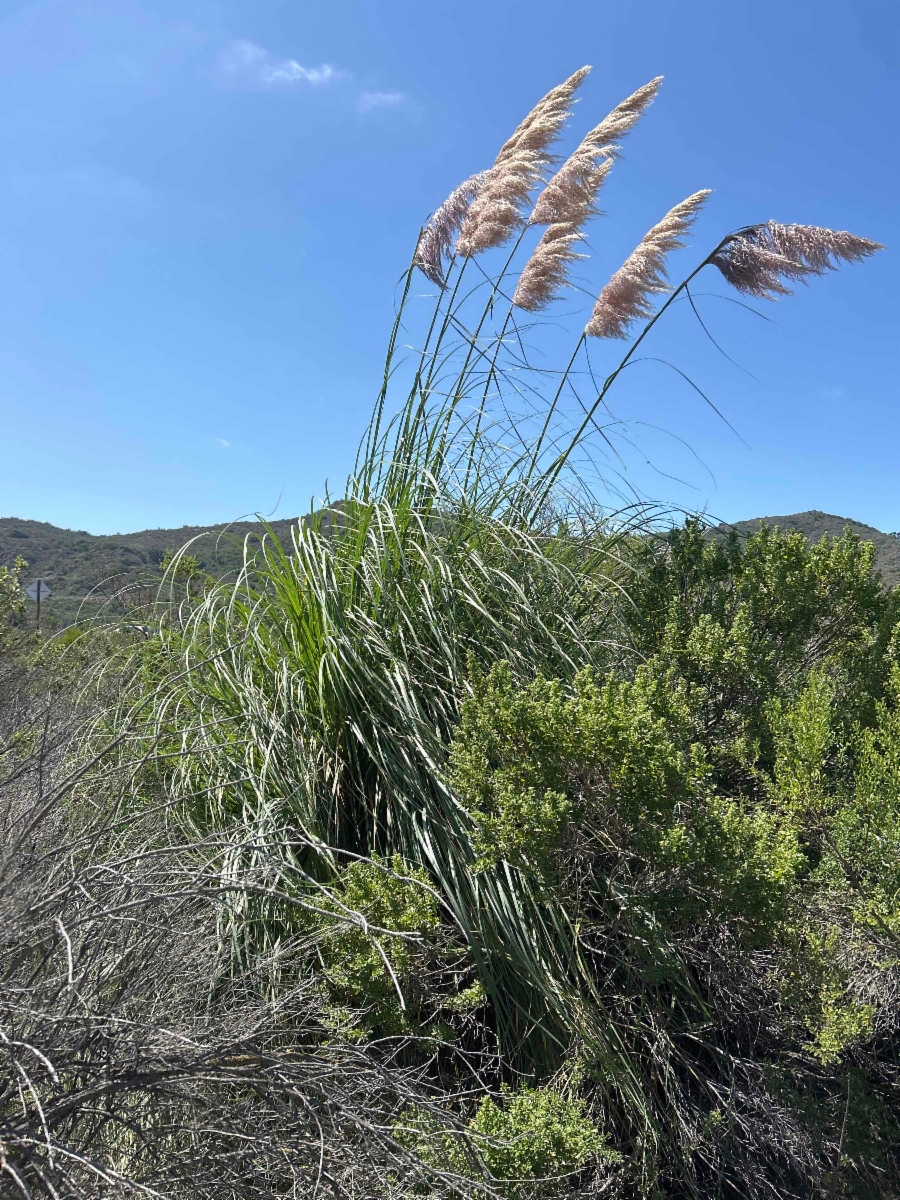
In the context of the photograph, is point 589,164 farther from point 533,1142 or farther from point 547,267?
point 533,1142

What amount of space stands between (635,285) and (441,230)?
991 millimetres

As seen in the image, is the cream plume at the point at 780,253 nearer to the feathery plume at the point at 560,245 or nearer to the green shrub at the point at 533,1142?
the feathery plume at the point at 560,245

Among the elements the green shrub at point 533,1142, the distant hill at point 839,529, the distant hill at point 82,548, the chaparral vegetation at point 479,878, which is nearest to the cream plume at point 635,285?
the chaparral vegetation at point 479,878

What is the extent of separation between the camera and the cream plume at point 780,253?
3.33 m

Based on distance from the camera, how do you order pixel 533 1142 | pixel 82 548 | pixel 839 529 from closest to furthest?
pixel 533 1142 → pixel 839 529 → pixel 82 548

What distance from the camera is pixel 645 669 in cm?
254

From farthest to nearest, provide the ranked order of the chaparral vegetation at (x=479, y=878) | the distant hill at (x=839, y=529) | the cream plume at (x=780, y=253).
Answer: the distant hill at (x=839, y=529), the cream plume at (x=780, y=253), the chaparral vegetation at (x=479, y=878)

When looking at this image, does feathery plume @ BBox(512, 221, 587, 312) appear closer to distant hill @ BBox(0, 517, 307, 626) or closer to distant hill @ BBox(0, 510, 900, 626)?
distant hill @ BBox(0, 510, 900, 626)

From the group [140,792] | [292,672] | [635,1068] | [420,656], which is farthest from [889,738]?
[140,792]

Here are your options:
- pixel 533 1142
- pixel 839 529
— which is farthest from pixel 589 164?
pixel 839 529

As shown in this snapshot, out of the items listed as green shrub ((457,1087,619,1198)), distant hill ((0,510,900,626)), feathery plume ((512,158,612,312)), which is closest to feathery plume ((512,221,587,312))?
feathery plume ((512,158,612,312))

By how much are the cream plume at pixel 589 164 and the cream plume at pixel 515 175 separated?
98 millimetres

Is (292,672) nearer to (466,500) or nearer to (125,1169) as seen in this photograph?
(466,500)

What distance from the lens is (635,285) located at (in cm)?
353
